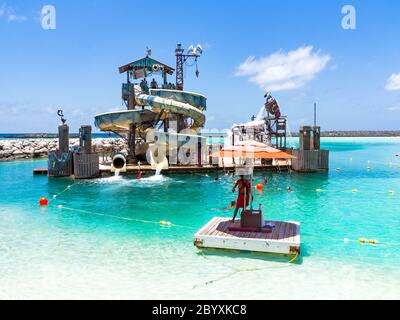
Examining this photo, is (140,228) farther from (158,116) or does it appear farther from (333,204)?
(158,116)

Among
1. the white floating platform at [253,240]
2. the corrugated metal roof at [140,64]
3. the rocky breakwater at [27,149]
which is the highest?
the corrugated metal roof at [140,64]

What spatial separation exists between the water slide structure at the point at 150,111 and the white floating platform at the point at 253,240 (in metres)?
21.0

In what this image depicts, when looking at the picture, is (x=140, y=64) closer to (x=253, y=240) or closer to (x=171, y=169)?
(x=171, y=169)

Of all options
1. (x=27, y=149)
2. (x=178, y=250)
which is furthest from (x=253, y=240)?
(x=27, y=149)

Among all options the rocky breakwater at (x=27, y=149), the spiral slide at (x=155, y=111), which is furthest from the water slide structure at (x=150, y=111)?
the rocky breakwater at (x=27, y=149)

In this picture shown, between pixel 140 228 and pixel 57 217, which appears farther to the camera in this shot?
A: pixel 57 217

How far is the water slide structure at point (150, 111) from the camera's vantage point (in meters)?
32.2

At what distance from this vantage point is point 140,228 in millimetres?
14883

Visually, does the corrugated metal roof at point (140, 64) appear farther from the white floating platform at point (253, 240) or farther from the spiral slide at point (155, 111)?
the white floating platform at point (253, 240)

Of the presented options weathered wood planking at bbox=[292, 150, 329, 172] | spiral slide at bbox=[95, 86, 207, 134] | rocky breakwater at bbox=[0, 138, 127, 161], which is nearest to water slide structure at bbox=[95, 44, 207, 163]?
spiral slide at bbox=[95, 86, 207, 134]

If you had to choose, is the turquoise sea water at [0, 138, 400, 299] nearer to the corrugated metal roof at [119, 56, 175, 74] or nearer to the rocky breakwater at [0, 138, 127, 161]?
the corrugated metal roof at [119, 56, 175, 74]
